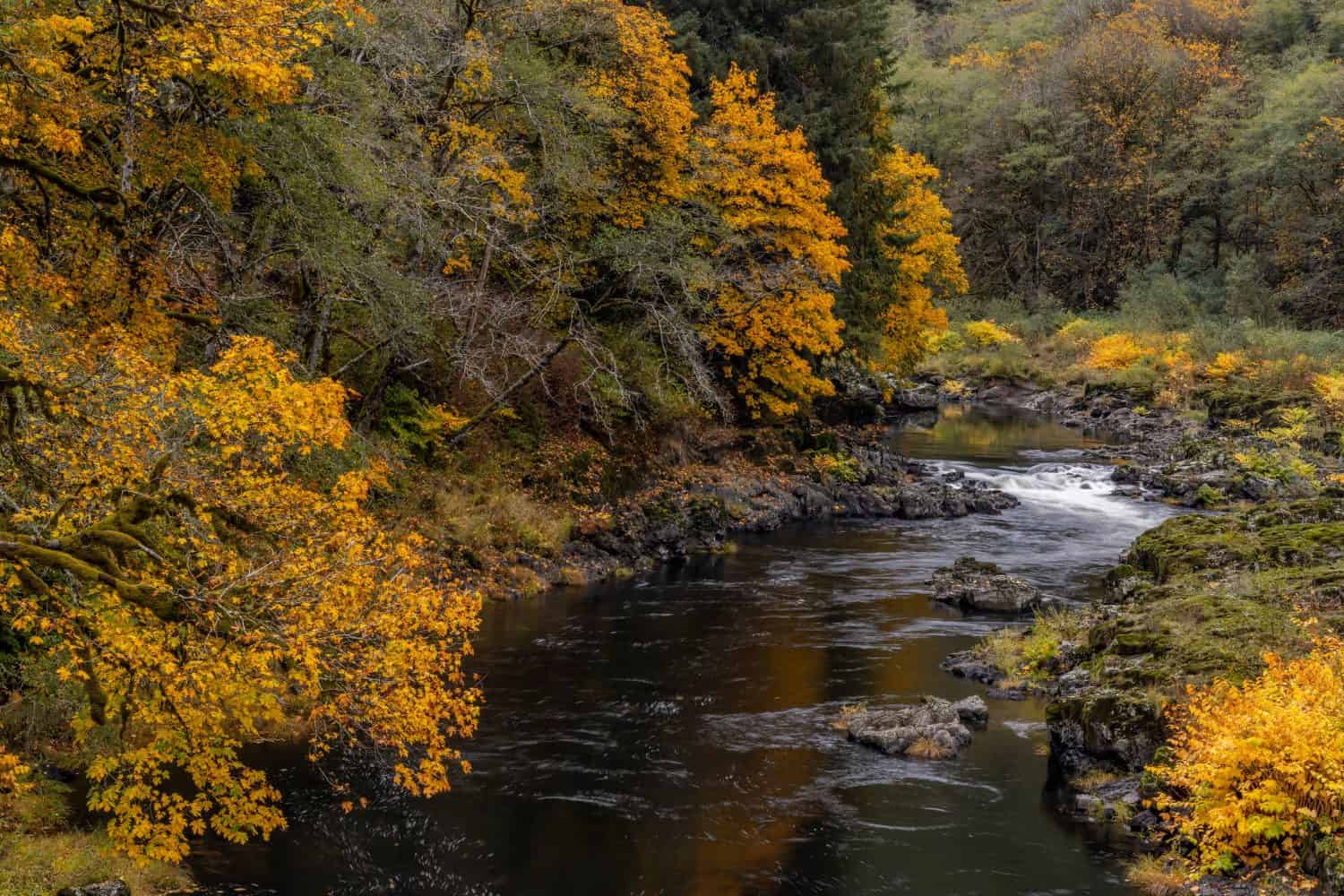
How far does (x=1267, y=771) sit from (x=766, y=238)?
21.7 meters

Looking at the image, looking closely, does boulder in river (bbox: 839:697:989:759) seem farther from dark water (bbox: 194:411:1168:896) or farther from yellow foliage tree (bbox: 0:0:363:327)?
yellow foliage tree (bbox: 0:0:363:327)

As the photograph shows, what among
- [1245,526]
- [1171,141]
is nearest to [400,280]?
[1245,526]

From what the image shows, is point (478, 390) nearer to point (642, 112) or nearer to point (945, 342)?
point (642, 112)

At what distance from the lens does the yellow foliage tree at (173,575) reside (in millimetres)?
8500

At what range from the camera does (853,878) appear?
1131cm

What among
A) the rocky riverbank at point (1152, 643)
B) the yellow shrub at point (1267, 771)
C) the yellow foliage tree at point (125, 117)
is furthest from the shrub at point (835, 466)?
the yellow foliage tree at point (125, 117)

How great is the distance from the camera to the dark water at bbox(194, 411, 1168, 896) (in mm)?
11359

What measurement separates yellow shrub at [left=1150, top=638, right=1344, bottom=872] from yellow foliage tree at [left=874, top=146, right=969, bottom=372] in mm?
27440

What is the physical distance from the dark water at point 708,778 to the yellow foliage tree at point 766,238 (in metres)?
8.72

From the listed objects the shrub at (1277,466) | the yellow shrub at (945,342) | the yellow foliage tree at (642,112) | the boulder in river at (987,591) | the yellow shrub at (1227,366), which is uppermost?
the yellow foliage tree at (642,112)

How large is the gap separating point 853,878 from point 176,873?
6958 mm

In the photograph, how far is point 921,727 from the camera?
14750 mm

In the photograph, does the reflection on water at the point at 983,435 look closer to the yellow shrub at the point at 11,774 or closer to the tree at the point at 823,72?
the tree at the point at 823,72

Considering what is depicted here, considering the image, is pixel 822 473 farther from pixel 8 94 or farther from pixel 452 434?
pixel 8 94
